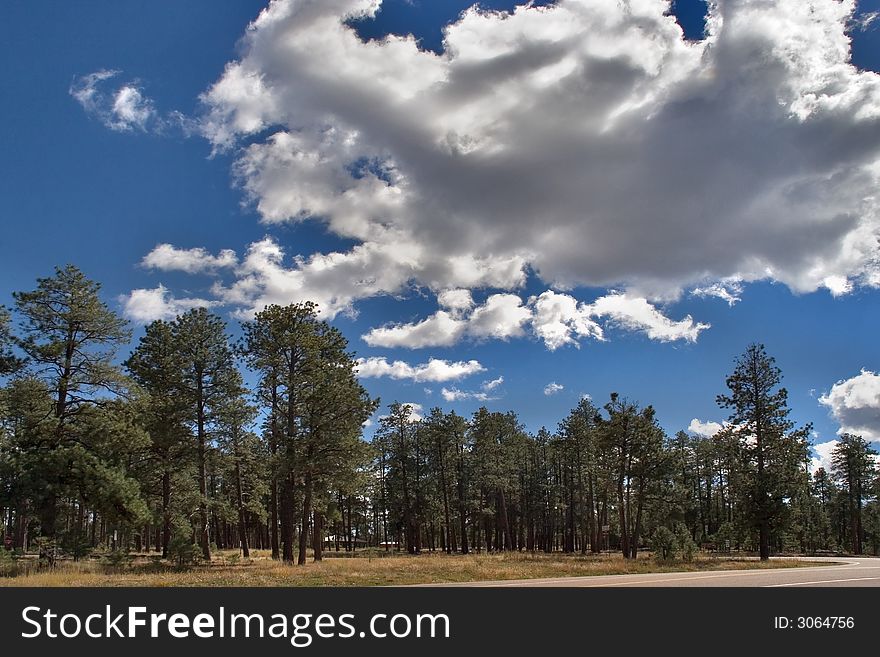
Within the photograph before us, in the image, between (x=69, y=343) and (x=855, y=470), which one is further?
(x=855, y=470)

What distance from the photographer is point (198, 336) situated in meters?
32.3

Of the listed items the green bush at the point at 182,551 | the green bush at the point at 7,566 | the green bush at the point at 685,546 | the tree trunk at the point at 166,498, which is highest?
the tree trunk at the point at 166,498

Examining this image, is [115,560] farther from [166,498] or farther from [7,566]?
[166,498]

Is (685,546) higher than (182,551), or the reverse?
(182,551)

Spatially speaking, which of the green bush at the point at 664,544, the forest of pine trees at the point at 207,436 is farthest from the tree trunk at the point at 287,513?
the green bush at the point at 664,544

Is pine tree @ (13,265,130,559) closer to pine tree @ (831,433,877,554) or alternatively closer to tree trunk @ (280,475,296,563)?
tree trunk @ (280,475,296,563)

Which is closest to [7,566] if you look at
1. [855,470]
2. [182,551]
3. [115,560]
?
[115,560]

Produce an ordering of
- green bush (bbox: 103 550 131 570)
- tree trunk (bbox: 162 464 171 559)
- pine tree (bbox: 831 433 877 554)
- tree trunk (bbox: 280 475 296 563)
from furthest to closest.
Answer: pine tree (bbox: 831 433 877 554)
tree trunk (bbox: 162 464 171 559)
tree trunk (bbox: 280 475 296 563)
green bush (bbox: 103 550 131 570)

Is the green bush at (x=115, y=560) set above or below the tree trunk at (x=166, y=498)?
below

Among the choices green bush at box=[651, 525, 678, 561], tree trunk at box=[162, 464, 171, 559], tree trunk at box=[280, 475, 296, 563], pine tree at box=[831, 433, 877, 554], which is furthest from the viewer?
pine tree at box=[831, 433, 877, 554]

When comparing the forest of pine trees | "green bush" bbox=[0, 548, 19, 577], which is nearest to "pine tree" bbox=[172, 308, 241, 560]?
the forest of pine trees

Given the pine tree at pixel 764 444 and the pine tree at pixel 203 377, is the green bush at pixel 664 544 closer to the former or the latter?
the pine tree at pixel 764 444
